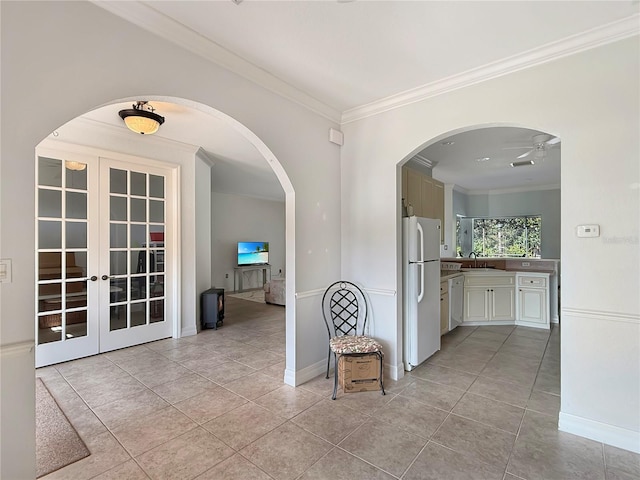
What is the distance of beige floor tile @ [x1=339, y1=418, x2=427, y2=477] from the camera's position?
1.94 metres

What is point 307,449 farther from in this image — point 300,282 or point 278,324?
point 278,324

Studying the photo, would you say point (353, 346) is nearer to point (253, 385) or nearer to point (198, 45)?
point (253, 385)

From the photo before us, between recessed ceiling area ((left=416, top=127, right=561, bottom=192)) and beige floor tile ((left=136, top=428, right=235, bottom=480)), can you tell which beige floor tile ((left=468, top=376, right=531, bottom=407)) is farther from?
recessed ceiling area ((left=416, top=127, right=561, bottom=192))

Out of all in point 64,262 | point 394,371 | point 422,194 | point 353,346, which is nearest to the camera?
point 353,346

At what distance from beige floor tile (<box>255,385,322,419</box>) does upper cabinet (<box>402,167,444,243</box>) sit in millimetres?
2346

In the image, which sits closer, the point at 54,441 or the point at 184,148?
the point at 54,441

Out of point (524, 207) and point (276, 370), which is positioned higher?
point (524, 207)

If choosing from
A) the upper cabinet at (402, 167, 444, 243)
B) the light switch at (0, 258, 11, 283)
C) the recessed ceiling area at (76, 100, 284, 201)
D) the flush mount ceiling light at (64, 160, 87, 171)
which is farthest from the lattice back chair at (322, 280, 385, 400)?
the flush mount ceiling light at (64, 160, 87, 171)

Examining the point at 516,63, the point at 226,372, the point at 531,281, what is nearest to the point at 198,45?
the point at 516,63

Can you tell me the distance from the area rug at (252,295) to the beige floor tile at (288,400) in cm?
475

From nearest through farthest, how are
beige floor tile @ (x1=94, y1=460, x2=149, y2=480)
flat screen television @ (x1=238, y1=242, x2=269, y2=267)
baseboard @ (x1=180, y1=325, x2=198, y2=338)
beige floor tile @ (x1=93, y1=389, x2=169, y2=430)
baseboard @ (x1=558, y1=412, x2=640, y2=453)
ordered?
beige floor tile @ (x1=94, y1=460, x2=149, y2=480) < baseboard @ (x1=558, y1=412, x2=640, y2=453) < beige floor tile @ (x1=93, y1=389, x2=169, y2=430) < baseboard @ (x1=180, y1=325, x2=198, y2=338) < flat screen television @ (x1=238, y1=242, x2=269, y2=267)

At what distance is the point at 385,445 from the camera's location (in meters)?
2.11

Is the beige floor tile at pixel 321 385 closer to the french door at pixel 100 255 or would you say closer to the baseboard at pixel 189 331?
the baseboard at pixel 189 331

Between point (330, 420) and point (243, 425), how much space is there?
2.19 ft
